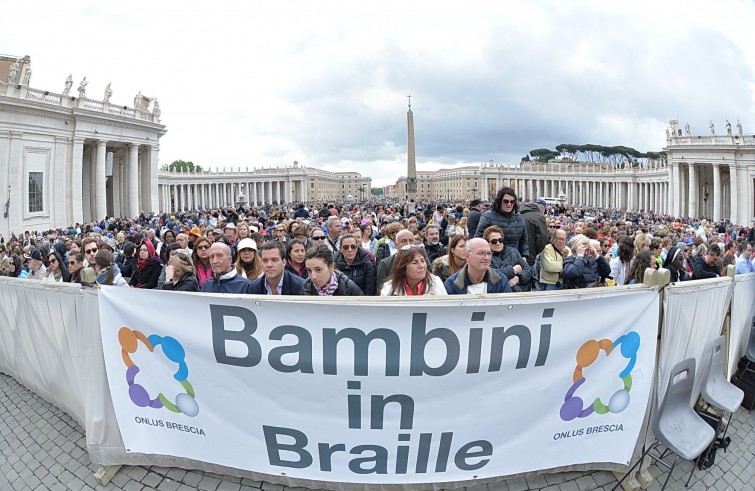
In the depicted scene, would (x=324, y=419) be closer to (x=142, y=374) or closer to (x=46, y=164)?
(x=142, y=374)

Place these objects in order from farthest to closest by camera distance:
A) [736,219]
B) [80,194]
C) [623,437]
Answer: [736,219], [80,194], [623,437]

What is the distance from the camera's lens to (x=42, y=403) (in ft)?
16.8

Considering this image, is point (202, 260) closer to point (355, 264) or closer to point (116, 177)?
point (355, 264)

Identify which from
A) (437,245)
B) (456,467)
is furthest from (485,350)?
(437,245)

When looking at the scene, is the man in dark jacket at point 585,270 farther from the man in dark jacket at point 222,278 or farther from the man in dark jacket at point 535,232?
the man in dark jacket at point 222,278

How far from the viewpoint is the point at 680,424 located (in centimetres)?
367

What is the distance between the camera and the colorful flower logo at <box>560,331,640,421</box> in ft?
10.5

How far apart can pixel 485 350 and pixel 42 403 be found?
17.3 ft

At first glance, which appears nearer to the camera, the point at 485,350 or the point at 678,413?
the point at 485,350

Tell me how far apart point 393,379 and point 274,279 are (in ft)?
6.89

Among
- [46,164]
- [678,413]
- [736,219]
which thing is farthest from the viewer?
[736,219]

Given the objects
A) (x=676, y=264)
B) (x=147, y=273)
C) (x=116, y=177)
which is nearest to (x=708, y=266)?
(x=676, y=264)

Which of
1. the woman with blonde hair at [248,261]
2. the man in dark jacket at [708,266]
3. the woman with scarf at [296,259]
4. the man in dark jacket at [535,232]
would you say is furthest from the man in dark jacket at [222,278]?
the man in dark jacket at [708,266]

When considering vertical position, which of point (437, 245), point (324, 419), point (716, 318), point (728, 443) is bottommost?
point (728, 443)
